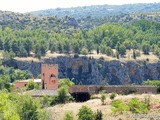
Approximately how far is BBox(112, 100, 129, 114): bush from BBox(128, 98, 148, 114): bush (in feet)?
2.39

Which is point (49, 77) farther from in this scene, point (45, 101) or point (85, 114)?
point (85, 114)

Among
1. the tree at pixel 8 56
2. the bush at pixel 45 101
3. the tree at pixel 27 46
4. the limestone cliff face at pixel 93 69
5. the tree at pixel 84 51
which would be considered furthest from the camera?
the tree at pixel 84 51

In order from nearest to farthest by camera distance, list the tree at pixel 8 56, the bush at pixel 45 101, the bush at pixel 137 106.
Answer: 1. the bush at pixel 137 106
2. the bush at pixel 45 101
3. the tree at pixel 8 56

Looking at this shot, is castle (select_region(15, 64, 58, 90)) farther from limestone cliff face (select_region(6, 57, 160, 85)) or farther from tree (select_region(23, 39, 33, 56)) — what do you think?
tree (select_region(23, 39, 33, 56))

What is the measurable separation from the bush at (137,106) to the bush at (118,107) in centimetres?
73

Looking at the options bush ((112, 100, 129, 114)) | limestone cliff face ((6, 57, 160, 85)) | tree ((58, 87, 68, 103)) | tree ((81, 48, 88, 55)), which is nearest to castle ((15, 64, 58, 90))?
tree ((58, 87, 68, 103))

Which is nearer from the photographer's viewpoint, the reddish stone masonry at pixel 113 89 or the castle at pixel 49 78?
the reddish stone masonry at pixel 113 89

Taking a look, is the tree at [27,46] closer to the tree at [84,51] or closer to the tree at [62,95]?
the tree at [84,51]

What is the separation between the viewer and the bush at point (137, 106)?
77056 mm

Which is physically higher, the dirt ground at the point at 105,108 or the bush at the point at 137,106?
the bush at the point at 137,106

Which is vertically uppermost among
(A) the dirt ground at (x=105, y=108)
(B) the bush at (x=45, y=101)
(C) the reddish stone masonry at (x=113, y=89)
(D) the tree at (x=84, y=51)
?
(A) the dirt ground at (x=105, y=108)

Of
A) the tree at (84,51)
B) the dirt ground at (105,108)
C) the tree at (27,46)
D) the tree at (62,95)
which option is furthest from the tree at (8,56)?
the dirt ground at (105,108)

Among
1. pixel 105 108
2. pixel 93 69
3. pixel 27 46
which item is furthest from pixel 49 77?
pixel 27 46

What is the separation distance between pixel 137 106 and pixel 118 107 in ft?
7.66
